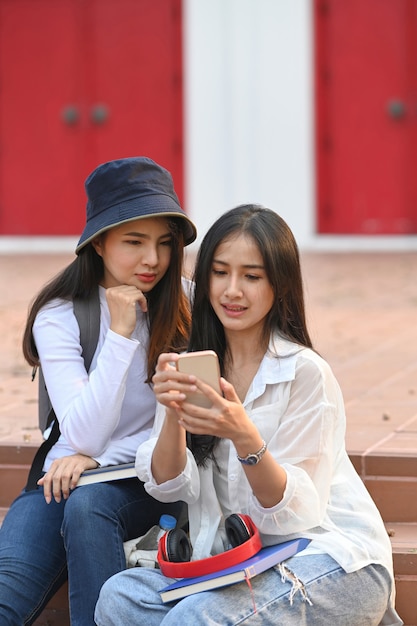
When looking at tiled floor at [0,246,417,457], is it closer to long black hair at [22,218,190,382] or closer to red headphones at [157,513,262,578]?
long black hair at [22,218,190,382]

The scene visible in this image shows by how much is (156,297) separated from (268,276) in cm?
54

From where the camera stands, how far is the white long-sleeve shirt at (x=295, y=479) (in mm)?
2734

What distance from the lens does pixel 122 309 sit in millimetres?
3121

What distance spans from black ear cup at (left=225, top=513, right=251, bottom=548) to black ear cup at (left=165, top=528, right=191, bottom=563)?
4.7 inches

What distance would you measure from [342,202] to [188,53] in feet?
6.92

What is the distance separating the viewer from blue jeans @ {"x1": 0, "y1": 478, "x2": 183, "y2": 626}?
9.52 ft

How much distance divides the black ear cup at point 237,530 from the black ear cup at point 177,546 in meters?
0.12

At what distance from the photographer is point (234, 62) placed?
1094cm

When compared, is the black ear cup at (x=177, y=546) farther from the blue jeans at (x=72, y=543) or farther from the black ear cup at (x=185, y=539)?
the blue jeans at (x=72, y=543)

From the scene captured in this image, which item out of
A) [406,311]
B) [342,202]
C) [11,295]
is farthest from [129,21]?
[406,311]

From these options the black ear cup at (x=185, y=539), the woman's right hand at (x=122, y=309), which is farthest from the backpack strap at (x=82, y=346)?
the black ear cup at (x=185, y=539)

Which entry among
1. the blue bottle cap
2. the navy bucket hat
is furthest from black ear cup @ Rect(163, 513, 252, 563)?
the navy bucket hat

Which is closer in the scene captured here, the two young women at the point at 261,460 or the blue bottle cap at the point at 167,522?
the two young women at the point at 261,460

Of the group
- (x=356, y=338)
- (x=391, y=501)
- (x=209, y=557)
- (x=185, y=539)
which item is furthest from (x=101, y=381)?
(x=356, y=338)
